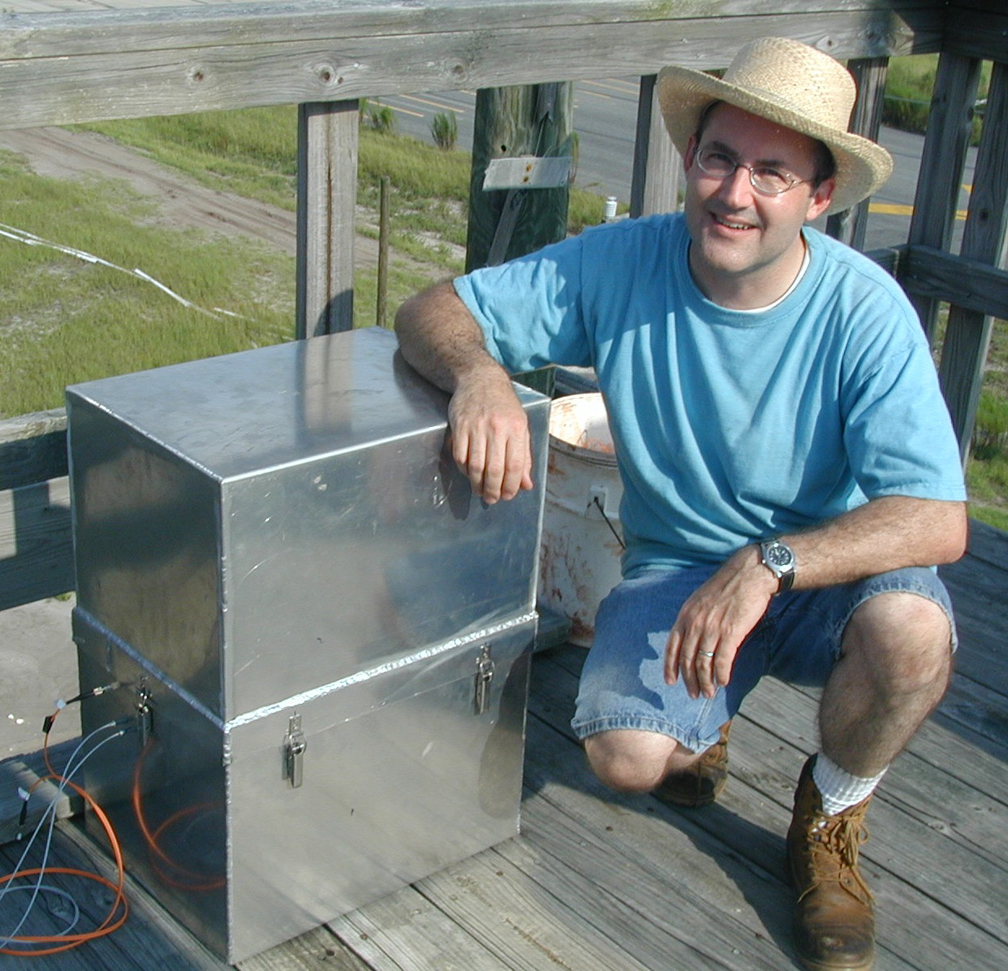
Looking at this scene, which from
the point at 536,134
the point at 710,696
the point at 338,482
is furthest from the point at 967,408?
the point at 338,482

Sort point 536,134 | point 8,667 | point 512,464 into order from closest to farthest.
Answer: point 512,464 → point 536,134 → point 8,667

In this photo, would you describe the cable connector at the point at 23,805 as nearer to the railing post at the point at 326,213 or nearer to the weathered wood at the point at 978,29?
the railing post at the point at 326,213

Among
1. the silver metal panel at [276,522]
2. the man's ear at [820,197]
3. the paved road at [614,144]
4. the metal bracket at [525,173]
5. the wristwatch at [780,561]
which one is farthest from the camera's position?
the paved road at [614,144]

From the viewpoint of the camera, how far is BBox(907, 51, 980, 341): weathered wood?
11.8ft

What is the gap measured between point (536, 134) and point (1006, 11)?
1211 millimetres

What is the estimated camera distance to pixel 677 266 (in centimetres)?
245

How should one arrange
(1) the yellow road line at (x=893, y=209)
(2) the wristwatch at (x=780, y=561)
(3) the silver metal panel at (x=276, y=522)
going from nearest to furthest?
(3) the silver metal panel at (x=276, y=522)
(2) the wristwatch at (x=780, y=561)
(1) the yellow road line at (x=893, y=209)

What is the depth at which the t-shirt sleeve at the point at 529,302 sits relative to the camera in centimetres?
247

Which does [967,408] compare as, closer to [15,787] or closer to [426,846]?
[426,846]

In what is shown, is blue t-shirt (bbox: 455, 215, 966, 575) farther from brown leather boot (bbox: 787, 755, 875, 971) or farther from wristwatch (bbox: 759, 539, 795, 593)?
brown leather boot (bbox: 787, 755, 875, 971)

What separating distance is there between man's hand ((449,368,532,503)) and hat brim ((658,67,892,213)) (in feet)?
2.00

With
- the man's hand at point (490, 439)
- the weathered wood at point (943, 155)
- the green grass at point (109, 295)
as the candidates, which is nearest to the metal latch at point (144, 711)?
the man's hand at point (490, 439)

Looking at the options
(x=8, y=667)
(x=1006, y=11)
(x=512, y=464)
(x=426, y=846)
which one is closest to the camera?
(x=512, y=464)

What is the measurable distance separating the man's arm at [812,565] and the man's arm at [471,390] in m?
0.35
